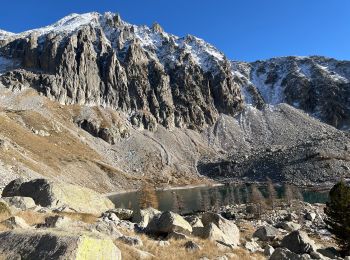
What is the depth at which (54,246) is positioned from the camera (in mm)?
13297

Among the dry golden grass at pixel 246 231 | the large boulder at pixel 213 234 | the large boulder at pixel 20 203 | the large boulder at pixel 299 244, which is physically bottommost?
the dry golden grass at pixel 246 231

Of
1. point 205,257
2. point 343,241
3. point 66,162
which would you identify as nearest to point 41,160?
point 66,162

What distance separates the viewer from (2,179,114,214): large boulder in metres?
36.5

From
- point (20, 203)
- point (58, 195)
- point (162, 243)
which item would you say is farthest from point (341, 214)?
point (20, 203)

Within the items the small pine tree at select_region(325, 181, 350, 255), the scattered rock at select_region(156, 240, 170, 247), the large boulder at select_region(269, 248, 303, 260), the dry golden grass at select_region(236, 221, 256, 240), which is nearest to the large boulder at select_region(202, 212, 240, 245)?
the dry golden grass at select_region(236, 221, 256, 240)

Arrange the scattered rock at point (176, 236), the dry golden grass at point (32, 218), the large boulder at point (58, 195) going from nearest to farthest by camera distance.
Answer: the dry golden grass at point (32, 218) < the scattered rock at point (176, 236) < the large boulder at point (58, 195)

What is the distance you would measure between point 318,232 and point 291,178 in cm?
13408

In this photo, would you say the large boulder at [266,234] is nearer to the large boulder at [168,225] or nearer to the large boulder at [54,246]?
the large boulder at [168,225]

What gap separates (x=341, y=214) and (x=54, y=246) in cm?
3516

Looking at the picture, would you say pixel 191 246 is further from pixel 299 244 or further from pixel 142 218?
pixel 299 244

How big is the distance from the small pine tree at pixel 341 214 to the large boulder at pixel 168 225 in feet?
66.8

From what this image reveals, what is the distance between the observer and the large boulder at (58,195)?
36.5 metres

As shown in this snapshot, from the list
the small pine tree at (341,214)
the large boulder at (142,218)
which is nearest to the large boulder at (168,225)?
the large boulder at (142,218)

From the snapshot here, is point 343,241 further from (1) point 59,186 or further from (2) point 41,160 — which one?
(2) point 41,160
